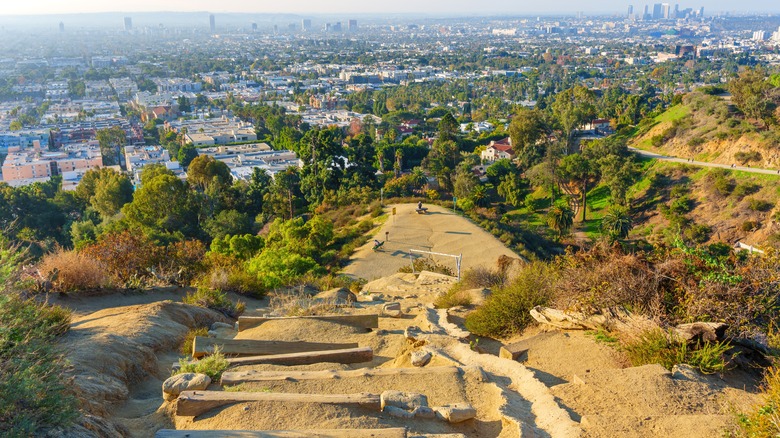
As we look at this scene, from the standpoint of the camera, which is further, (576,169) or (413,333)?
(576,169)

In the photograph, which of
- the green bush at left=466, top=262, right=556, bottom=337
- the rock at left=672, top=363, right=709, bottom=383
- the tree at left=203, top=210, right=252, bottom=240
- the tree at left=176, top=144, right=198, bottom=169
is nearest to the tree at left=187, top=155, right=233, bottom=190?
the tree at left=203, top=210, right=252, bottom=240

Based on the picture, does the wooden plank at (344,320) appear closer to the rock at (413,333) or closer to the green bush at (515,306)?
the rock at (413,333)

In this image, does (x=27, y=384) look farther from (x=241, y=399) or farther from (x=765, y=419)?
(x=765, y=419)

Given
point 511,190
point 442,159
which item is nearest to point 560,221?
point 511,190

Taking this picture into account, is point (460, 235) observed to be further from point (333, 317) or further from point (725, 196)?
point (725, 196)

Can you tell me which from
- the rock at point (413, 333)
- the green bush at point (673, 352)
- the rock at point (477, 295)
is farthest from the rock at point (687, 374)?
the rock at point (477, 295)

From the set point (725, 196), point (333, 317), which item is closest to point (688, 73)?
point (725, 196)

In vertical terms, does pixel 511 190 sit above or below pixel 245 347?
below
